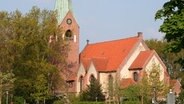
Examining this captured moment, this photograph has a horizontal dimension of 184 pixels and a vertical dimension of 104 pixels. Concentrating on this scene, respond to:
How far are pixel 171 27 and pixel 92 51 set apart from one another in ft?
266

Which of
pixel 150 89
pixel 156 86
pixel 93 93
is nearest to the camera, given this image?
pixel 156 86

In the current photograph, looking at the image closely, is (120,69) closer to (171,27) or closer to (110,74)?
(110,74)

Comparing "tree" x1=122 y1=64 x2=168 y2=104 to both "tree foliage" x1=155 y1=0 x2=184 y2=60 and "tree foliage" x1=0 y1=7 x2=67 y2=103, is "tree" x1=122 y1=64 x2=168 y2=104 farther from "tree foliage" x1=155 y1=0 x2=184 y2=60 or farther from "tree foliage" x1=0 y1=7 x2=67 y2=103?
"tree foliage" x1=155 y1=0 x2=184 y2=60

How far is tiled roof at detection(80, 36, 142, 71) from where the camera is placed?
84125mm

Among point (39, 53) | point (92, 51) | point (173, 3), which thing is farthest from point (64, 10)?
point (173, 3)

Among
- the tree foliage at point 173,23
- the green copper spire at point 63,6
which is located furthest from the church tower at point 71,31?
the tree foliage at point 173,23

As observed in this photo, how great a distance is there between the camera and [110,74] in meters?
83.6

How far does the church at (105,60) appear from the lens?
8138cm

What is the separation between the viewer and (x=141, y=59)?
81.4 metres

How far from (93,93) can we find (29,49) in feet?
48.2

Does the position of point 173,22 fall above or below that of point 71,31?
below

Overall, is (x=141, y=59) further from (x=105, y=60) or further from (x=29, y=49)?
(x=29, y=49)

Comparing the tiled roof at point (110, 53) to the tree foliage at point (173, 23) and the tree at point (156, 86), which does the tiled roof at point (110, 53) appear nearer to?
the tree at point (156, 86)

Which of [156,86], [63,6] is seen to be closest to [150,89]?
[156,86]
